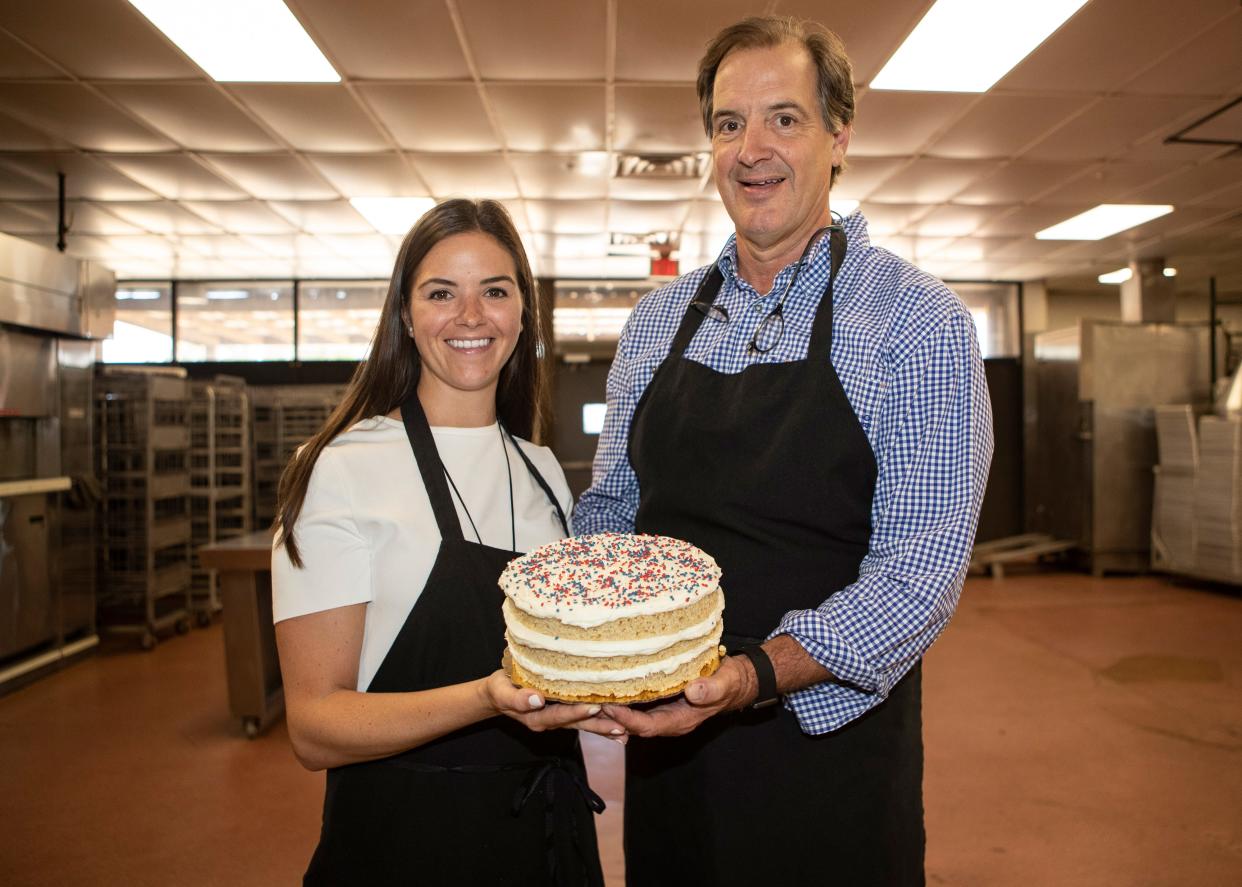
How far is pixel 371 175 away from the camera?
A: 6188 millimetres

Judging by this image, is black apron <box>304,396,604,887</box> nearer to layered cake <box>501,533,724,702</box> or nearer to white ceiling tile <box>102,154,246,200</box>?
layered cake <box>501,533,724,702</box>

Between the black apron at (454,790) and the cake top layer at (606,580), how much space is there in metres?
0.16

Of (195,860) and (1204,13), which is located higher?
(1204,13)

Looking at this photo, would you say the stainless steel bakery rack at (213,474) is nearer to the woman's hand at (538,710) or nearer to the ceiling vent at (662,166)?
the ceiling vent at (662,166)

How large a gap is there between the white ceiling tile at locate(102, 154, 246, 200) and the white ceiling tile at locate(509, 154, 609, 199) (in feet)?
7.62

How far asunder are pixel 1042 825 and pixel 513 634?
300 centimetres

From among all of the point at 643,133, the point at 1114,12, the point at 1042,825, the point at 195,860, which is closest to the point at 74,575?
the point at 195,860

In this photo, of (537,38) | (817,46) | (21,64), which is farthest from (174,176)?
(817,46)

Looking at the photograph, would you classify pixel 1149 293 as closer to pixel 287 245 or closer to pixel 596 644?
pixel 287 245

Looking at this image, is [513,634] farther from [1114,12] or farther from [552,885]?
[1114,12]

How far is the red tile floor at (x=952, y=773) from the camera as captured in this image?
3.05m

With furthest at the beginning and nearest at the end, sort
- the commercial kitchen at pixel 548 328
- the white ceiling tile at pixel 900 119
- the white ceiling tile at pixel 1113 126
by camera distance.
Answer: the white ceiling tile at pixel 1113 126, the white ceiling tile at pixel 900 119, the commercial kitchen at pixel 548 328

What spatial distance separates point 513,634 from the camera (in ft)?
4.23

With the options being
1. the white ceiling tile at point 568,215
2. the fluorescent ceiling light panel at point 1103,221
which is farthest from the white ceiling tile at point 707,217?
the fluorescent ceiling light panel at point 1103,221
